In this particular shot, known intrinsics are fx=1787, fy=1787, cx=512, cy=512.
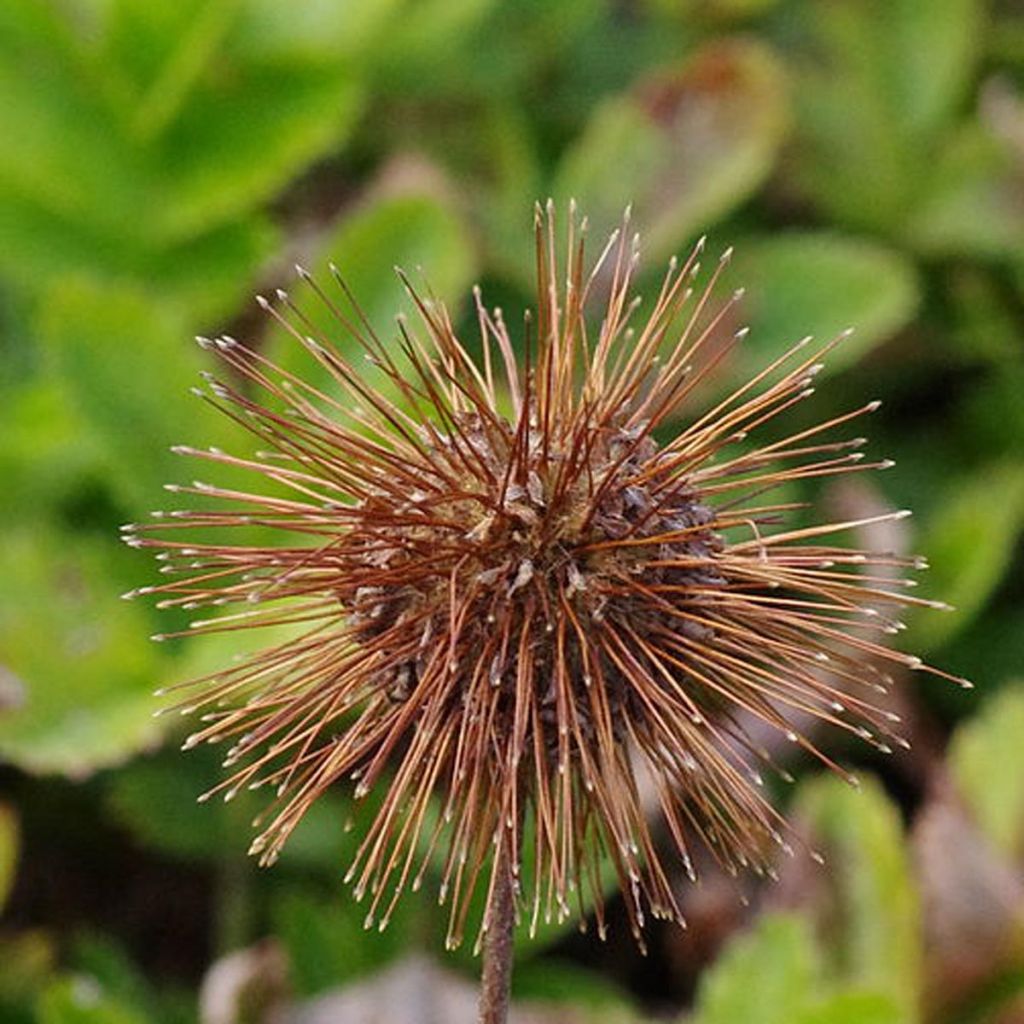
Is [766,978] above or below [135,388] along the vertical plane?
below

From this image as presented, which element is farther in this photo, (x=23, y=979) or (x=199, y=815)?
(x=199, y=815)

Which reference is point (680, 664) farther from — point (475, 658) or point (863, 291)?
point (863, 291)

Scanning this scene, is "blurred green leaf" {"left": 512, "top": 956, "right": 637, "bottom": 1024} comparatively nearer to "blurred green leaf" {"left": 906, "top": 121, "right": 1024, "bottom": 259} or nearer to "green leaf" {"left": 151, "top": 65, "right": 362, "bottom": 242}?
"green leaf" {"left": 151, "top": 65, "right": 362, "bottom": 242}

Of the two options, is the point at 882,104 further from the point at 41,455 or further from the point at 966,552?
the point at 41,455

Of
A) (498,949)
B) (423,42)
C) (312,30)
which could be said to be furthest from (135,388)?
(498,949)


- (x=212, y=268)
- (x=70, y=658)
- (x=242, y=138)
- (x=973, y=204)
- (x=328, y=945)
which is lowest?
(x=328, y=945)

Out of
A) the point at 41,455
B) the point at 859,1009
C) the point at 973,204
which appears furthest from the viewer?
the point at 973,204

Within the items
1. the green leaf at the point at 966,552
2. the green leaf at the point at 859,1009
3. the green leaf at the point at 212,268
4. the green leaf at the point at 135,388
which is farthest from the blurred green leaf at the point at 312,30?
the green leaf at the point at 859,1009

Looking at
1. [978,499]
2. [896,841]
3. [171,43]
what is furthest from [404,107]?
[896,841]
